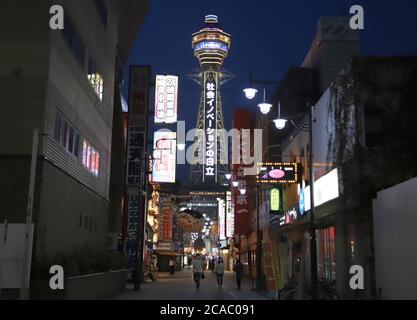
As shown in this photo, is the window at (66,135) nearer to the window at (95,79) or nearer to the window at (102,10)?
the window at (95,79)

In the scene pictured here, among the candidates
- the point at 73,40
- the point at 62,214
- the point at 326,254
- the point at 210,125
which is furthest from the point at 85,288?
the point at 210,125

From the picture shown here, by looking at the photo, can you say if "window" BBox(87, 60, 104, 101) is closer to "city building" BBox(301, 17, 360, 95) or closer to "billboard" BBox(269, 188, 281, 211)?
"billboard" BBox(269, 188, 281, 211)

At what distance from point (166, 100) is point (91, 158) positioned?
50.7ft

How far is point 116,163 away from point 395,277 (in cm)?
2879

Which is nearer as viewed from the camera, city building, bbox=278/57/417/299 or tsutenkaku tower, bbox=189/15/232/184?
city building, bbox=278/57/417/299

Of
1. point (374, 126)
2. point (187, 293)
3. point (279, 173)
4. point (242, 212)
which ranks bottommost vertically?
point (187, 293)

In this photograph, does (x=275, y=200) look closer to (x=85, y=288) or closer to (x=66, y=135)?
(x=66, y=135)

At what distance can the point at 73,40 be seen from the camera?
2334 cm

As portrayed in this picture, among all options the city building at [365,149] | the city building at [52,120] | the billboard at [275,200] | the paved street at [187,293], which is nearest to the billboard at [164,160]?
Answer: the billboard at [275,200]

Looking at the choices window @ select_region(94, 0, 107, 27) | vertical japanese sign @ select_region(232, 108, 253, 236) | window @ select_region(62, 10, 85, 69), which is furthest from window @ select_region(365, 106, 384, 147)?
vertical japanese sign @ select_region(232, 108, 253, 236)

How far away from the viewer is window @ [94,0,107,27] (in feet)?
95.1

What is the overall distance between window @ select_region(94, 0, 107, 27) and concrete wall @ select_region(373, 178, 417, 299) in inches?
686

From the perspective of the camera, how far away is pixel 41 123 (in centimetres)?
1905
